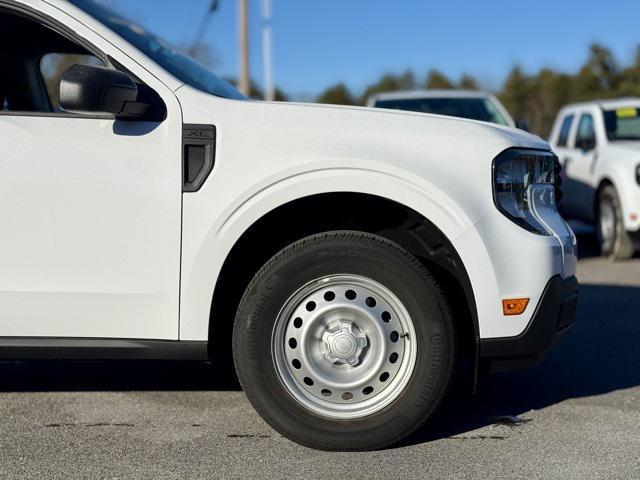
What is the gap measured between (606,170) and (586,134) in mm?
1173

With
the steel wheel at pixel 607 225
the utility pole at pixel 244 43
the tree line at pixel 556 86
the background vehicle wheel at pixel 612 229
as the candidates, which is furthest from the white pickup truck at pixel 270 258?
the tree line at pixel 556 86

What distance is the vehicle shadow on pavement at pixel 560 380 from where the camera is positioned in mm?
4262

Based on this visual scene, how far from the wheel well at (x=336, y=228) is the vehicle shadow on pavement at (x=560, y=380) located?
50 cm

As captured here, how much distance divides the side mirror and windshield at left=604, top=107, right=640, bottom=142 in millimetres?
8242

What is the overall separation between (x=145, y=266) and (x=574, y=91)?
32093mm

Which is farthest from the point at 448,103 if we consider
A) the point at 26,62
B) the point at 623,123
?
the point at 26,62

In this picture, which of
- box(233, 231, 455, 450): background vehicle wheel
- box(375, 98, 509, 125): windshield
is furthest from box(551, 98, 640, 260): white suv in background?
box(233, 231, 455, 450): background vehicle wheel

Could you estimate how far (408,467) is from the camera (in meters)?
3.59

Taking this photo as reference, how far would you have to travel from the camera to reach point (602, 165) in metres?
10.3

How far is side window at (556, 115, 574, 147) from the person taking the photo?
39.5ft

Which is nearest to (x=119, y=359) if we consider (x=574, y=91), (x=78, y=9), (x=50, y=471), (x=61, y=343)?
(x=61, y=343)

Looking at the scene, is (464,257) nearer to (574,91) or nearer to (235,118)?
(235,118)

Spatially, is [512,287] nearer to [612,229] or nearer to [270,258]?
[270,258]

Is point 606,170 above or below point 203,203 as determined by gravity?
below
